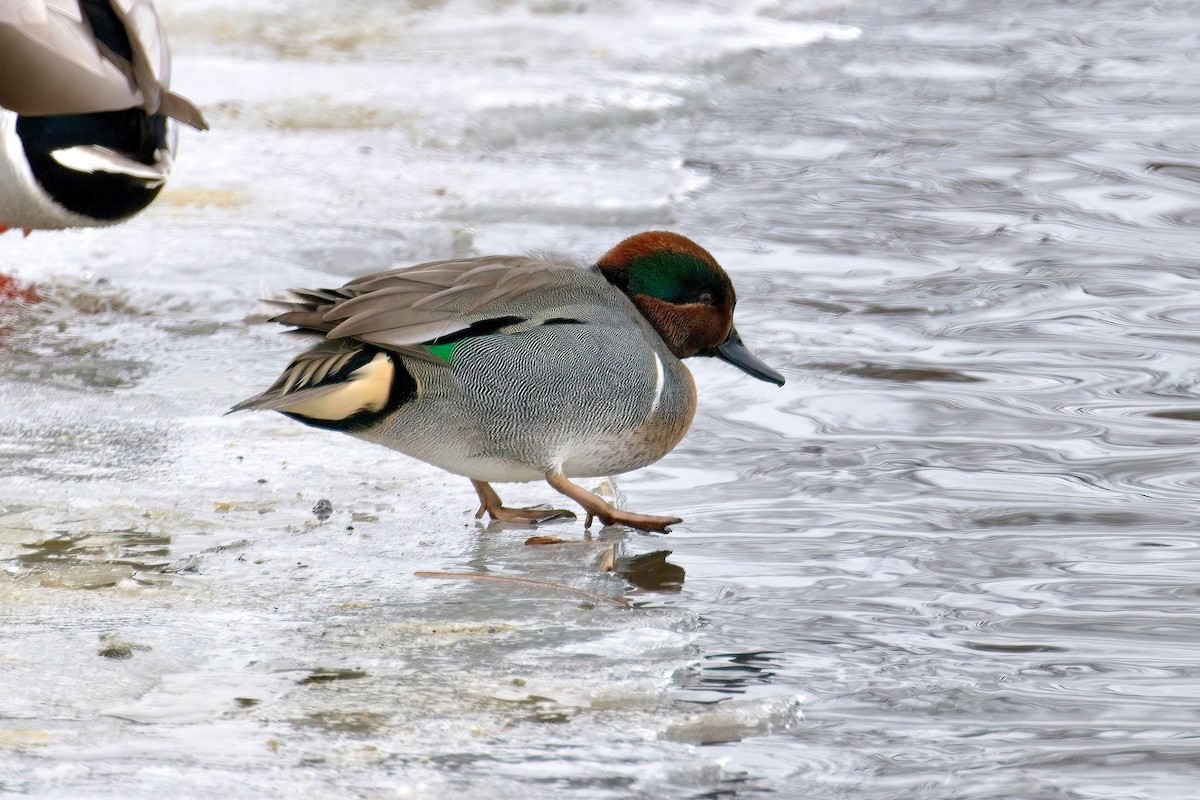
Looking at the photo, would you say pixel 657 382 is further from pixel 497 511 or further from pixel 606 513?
pixel 497 511

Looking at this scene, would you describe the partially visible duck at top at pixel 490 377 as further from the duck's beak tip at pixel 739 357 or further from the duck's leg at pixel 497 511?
the duck's beak tip at pixel 739 357

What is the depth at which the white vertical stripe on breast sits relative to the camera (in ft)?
13.8

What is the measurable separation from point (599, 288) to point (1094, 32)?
758 cm

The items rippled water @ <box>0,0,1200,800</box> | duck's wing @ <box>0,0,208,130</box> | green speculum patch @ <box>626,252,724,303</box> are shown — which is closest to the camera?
rippled water @ <box>0,0,1200,800</box>

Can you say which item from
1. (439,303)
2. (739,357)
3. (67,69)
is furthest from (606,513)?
(67,69)

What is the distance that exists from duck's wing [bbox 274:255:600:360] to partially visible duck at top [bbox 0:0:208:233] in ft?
3.33

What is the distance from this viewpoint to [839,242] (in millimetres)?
6824

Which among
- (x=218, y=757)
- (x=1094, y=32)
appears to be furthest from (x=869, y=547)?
(x=1094, y=32)

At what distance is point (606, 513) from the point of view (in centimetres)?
411

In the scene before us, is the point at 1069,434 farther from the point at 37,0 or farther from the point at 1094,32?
the point at 1094,32

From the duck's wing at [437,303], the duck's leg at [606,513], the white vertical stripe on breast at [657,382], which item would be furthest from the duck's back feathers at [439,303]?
the duck's leg at [606,513]

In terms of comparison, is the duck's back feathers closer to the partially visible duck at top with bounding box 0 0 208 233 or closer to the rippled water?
the rippled water

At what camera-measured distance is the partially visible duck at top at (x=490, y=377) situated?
157 inches

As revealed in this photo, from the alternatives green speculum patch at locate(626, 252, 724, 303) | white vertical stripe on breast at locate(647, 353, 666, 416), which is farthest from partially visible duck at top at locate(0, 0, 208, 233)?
white vertical stripe on breast at locate(647, 353, 666, 416)
